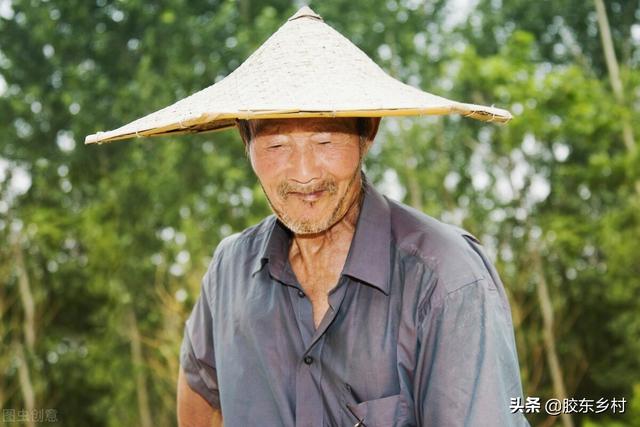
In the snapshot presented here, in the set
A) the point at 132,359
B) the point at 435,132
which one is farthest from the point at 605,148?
the point at 132,359

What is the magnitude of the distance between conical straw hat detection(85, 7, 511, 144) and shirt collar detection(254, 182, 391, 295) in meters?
0.25

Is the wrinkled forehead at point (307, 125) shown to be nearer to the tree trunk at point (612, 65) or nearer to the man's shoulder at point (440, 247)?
the man's shoulder at point (440, 247)

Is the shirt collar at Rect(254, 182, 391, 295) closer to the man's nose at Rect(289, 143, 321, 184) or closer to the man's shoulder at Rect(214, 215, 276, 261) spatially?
the man's shoulder at Rect(214, 215, 276, 261)

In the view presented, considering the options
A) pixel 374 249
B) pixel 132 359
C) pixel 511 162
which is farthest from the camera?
pixel 132 359

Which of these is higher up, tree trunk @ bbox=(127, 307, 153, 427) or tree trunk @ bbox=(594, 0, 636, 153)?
tree trunk @ bbox=(594, 0, 636, 153)

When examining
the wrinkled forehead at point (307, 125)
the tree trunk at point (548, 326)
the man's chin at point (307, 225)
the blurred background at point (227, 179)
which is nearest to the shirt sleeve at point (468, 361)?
the man's chin at point (307, 225)

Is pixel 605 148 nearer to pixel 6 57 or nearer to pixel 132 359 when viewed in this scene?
pixel 132 359

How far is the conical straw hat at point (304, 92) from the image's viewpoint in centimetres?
129

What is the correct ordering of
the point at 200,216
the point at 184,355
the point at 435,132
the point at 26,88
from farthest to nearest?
the point at 26,88, the point at 435,132, the point at 200,216, the point at 184,355

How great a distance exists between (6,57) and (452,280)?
13642 millimetres

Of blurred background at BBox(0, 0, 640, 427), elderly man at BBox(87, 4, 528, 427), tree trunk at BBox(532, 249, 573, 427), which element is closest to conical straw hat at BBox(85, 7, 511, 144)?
elderly man at BBox(87, 4, 528, 427)

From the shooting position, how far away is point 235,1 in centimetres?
1322

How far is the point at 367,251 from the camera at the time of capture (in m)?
1.51

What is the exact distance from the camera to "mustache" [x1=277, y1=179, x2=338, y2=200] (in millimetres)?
1438
